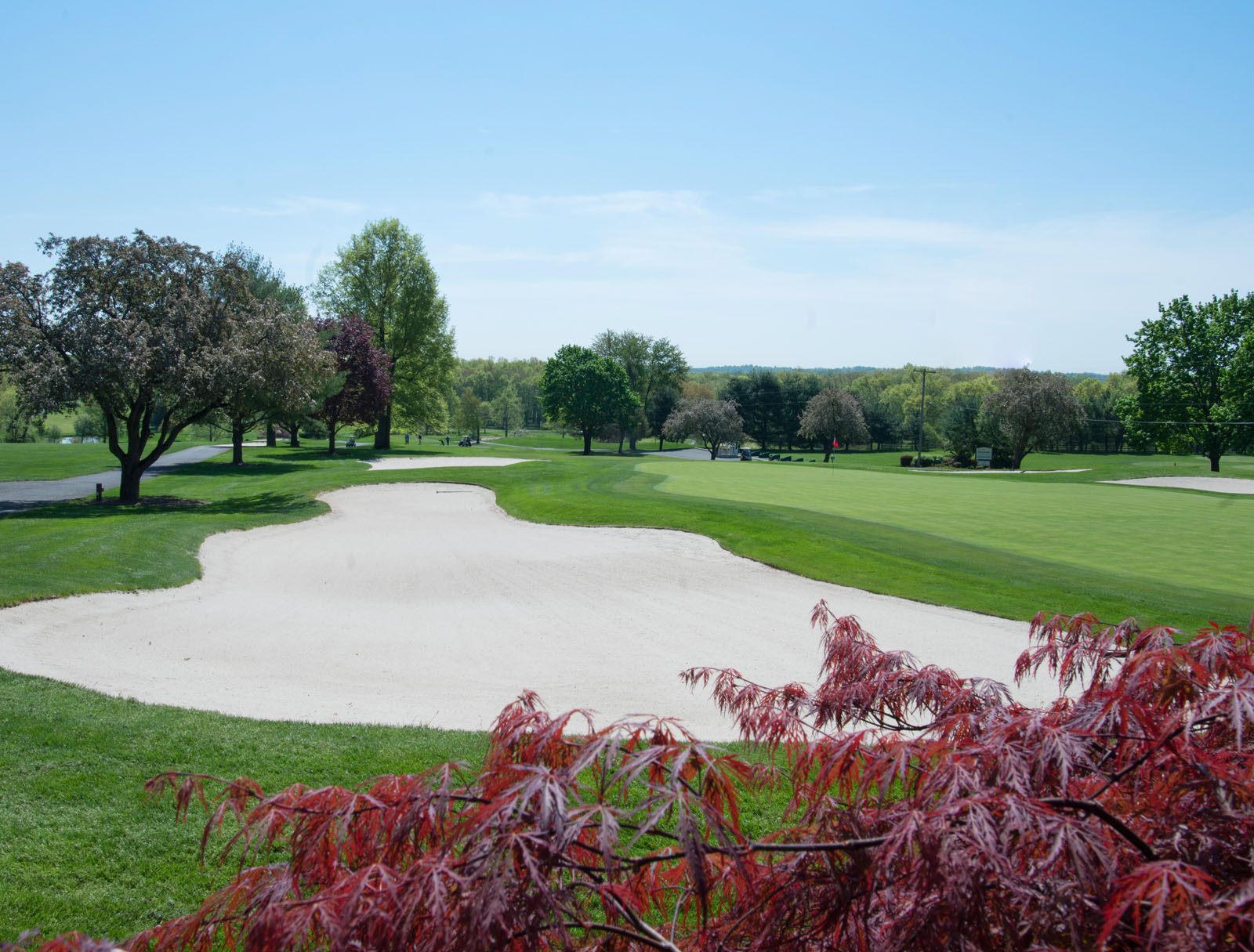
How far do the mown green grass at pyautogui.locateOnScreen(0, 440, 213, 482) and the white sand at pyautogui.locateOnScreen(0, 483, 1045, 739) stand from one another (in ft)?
95.0

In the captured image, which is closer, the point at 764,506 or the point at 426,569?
the point at 426,569

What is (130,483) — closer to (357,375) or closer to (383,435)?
(357,375)

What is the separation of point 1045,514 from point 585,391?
58977mm

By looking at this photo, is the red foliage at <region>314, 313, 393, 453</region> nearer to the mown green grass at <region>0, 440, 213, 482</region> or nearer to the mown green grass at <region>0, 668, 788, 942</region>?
the mown green grass at <region>0, 440, 213, 482</region>

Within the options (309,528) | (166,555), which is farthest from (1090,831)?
(309,528)

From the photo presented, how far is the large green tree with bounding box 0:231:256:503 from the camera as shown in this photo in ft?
79.5

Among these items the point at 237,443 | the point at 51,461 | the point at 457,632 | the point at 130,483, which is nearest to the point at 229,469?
the point at 237,443

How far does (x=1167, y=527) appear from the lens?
79.0ft

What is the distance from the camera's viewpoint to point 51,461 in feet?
151

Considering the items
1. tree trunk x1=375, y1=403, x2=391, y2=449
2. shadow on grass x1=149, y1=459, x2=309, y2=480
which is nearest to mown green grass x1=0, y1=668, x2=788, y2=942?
shadow on grass x1=149, y1=459, x2=309, y2=480

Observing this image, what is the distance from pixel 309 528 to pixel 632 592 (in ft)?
38.2

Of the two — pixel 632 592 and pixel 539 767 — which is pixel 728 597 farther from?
pixel 539 767

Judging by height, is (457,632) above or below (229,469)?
below

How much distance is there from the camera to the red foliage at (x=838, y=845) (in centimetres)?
202
